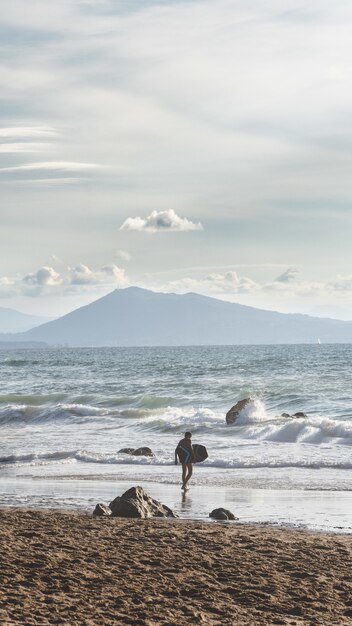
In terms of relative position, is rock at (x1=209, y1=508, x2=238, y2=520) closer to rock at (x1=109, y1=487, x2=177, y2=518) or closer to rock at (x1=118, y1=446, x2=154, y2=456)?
rock at (x1=109, y1=487, x2=177, y2=518)

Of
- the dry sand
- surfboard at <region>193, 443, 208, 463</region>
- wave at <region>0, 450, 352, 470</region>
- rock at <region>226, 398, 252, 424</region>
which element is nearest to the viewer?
the dry sand

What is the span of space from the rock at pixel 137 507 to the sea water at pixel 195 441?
76 centimetres

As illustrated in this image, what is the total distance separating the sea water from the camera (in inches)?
724

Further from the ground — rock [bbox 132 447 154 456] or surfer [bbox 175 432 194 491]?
surfer [bbox 175 432 194 491]

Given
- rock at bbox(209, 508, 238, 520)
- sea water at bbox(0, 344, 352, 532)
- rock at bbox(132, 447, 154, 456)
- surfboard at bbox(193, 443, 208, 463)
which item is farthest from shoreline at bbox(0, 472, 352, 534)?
rock at bbox(132, 447, 154, 456)

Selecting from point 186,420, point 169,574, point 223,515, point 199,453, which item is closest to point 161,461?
point 199,453

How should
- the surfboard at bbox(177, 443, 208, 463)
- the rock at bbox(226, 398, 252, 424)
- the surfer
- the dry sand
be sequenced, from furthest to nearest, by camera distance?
the rock at bbox(226, 398, 252, 424), the surfboard at bbox(177, 443, 208, 463), the surfer, the dry sand

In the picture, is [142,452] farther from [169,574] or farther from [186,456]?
[169,574]

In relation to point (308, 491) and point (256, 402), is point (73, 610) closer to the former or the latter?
point (308, 491)

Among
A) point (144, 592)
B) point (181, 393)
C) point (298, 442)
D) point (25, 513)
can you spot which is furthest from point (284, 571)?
point (181, 393)

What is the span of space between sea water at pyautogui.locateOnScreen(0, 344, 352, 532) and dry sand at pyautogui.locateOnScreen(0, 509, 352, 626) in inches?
96.2

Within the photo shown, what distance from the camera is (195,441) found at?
1276 inches

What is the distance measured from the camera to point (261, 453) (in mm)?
28000

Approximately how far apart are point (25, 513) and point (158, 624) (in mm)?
7410
